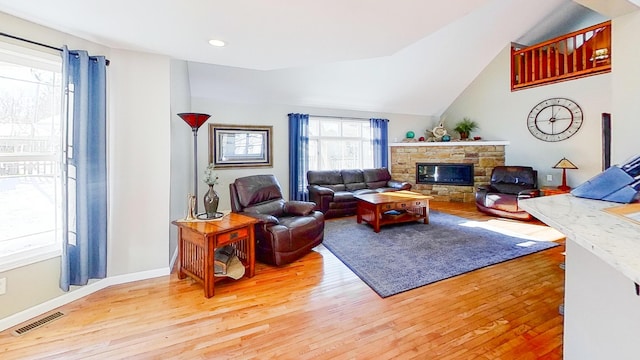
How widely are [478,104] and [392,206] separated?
416 cm

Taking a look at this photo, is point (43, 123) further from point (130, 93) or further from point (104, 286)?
point (104, 286)

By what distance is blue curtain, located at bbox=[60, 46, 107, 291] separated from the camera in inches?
85.8

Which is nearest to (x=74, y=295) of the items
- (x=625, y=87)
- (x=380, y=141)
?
(x=625, y=87)

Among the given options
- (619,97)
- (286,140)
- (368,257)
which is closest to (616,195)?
(619,97)

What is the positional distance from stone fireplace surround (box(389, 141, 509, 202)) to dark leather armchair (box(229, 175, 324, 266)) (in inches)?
162

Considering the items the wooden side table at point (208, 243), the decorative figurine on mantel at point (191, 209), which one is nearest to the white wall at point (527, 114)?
the wooden side table at point (208, 243)

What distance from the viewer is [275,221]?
3014 mm

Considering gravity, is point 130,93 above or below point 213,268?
above

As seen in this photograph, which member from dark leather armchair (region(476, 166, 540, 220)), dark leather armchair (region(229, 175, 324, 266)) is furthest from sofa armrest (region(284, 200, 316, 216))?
dark leather armchair (region(476, 166, 540, 220))

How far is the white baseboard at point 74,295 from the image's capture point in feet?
6.50

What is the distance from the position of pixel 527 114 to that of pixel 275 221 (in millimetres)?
5726

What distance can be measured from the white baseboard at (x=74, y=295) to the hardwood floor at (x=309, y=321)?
8cm

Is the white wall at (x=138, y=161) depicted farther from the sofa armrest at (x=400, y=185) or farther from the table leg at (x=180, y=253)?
the sofa armrest at (x=400, y=185)

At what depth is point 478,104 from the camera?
662 centimetres
